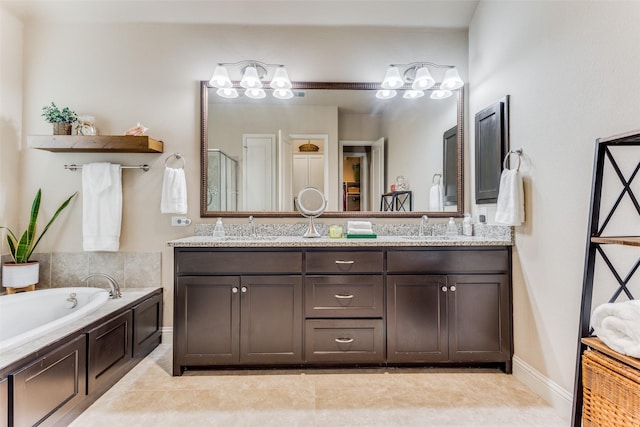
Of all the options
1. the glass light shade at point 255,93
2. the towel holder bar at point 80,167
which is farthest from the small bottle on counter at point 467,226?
the towel holder bar at point 80,167

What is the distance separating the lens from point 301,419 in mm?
1621

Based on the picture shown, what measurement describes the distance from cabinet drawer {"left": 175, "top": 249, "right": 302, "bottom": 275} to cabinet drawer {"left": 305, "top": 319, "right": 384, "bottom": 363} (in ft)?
1.34

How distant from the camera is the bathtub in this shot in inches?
81.4

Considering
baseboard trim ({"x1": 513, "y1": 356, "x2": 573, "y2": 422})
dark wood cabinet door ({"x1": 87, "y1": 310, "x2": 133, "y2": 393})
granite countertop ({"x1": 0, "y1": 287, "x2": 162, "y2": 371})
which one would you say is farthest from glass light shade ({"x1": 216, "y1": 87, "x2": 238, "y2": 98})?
baseboard trim ({"x1": 513, "y1": 356, "x2": 573, "y2": 422})

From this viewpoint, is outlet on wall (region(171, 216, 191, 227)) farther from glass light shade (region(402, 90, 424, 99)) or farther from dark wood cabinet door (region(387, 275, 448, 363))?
glass light shade (region(402, 90, 424, 99))

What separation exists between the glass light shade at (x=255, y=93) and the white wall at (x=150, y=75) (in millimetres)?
285

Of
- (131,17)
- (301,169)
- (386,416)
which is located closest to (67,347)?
(386,416)

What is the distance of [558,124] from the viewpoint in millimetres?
1697

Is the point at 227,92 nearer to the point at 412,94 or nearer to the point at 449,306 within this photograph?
the point at 412,94

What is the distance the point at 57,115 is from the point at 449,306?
3166 millimetres

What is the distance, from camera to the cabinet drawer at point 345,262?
6.79 ft

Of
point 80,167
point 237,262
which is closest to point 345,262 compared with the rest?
point 237,262

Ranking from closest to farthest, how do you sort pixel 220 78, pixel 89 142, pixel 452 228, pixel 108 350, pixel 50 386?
pixel 50 386
pixel 108 350
pixel 89 142
pixel 220 78
pixel 452 228

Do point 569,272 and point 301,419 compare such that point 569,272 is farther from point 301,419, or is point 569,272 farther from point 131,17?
point 131,17
